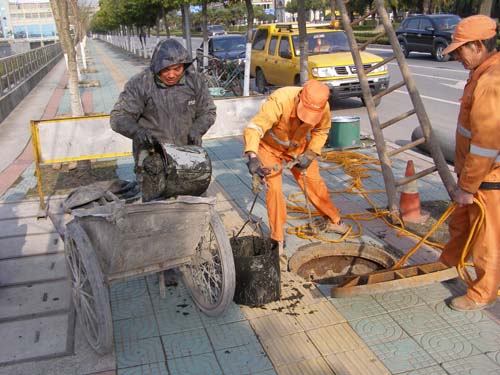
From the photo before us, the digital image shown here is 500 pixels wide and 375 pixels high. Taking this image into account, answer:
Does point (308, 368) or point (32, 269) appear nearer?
point (308, 368)

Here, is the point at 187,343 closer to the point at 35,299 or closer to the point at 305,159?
the point at 35,299

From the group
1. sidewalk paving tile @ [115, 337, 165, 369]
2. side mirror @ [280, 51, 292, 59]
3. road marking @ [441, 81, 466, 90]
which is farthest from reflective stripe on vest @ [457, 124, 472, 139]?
road marking @ [441, 81, 466, 90]

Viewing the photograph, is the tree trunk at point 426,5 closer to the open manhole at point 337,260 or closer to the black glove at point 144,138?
the open manhole at point 337,260

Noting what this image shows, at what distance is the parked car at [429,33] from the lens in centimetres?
2047

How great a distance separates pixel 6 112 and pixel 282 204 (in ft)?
36.1

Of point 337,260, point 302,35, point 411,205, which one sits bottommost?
point 337,260

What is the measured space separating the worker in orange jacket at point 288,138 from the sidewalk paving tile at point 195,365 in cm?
139

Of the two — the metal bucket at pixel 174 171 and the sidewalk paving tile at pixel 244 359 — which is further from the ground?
the metal bucket at pixel 174 171

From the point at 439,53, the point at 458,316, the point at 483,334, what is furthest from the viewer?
the point at 439,53

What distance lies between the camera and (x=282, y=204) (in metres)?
4.36

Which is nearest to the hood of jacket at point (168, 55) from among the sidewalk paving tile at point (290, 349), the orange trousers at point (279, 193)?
the orange trousers at point (279, 193)

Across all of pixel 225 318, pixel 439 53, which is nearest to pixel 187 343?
pixel 225 318

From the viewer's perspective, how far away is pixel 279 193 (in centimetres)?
435

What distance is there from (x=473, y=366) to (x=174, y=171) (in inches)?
87.2
